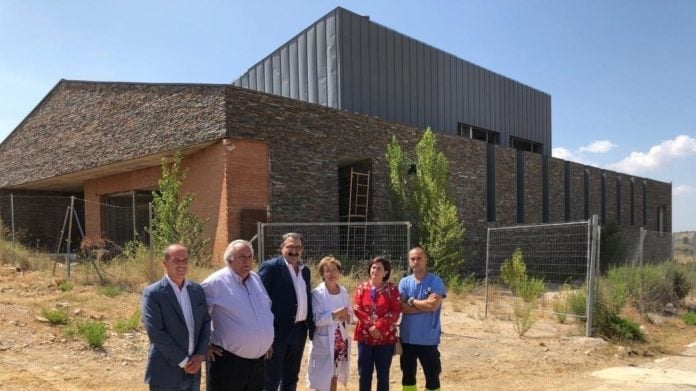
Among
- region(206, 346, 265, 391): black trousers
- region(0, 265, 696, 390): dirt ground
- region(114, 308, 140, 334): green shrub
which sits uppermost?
region(206, 346, 265, 391): black trousers

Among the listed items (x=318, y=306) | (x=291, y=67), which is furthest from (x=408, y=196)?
(x=318, y=306)

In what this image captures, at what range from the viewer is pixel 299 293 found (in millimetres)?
5160

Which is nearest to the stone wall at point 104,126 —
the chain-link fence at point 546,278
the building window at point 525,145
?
the chain-link fence at point 546,278

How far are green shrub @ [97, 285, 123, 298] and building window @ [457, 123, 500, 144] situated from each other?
18.1m

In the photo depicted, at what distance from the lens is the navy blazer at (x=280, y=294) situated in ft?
16.4

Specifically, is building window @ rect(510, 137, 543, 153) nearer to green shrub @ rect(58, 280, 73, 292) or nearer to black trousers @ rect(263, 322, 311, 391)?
green shrub @ rect(58, 280, 73, 292)

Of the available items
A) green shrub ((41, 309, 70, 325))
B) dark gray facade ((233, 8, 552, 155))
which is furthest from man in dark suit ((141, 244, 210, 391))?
dark gray facade ((233, 8, 552, 155))

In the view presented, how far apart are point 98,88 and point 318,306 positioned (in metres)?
17.2

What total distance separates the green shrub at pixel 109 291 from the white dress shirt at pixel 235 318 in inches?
315

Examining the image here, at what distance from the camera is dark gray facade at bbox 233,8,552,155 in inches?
840

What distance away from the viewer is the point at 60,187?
25.0 meters

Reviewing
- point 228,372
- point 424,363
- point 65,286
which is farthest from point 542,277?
point 228,372

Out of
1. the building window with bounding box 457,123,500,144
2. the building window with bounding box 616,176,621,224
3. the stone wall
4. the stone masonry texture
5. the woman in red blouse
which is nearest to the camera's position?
the woman in red blouse

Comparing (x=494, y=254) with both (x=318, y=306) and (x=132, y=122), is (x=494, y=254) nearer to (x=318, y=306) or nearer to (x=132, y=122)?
(x=132, y=122)
